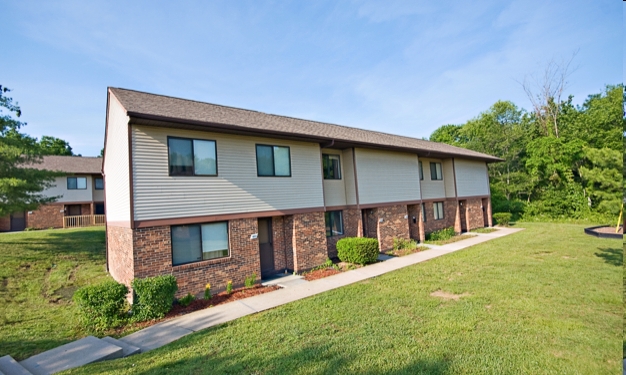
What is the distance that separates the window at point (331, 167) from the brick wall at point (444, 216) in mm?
7102

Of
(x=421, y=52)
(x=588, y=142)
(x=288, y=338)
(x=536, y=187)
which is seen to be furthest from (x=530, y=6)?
(x=536, y=187)

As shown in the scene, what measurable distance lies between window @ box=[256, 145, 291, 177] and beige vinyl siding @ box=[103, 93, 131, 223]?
3.95 metres

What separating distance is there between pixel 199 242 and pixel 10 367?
458 cm

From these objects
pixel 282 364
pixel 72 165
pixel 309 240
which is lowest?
pixel 282 364

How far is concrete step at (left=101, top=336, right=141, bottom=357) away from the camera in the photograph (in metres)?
5.87

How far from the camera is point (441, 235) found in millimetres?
17875

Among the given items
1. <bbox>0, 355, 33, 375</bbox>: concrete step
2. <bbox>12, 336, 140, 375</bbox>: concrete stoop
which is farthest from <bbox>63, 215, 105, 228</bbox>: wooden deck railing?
<bbox>0, 355, 33, 375</bbox>: concrete step

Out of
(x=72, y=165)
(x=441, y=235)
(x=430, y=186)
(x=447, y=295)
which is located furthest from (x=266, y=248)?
(x=72, y=165)

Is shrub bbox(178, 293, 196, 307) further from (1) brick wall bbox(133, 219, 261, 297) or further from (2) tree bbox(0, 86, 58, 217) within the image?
(2) tree bbox(0, 86, 58, 217)

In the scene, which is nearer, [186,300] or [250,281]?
[186,300]

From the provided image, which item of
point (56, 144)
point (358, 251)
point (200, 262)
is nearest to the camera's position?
point (200, 262)

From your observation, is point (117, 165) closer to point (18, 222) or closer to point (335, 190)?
point (335, 190)

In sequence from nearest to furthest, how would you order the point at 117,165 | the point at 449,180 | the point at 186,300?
the point at 186,300
the point at 117,165
the point at 449,180

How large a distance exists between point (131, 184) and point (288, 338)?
5.73 meters
